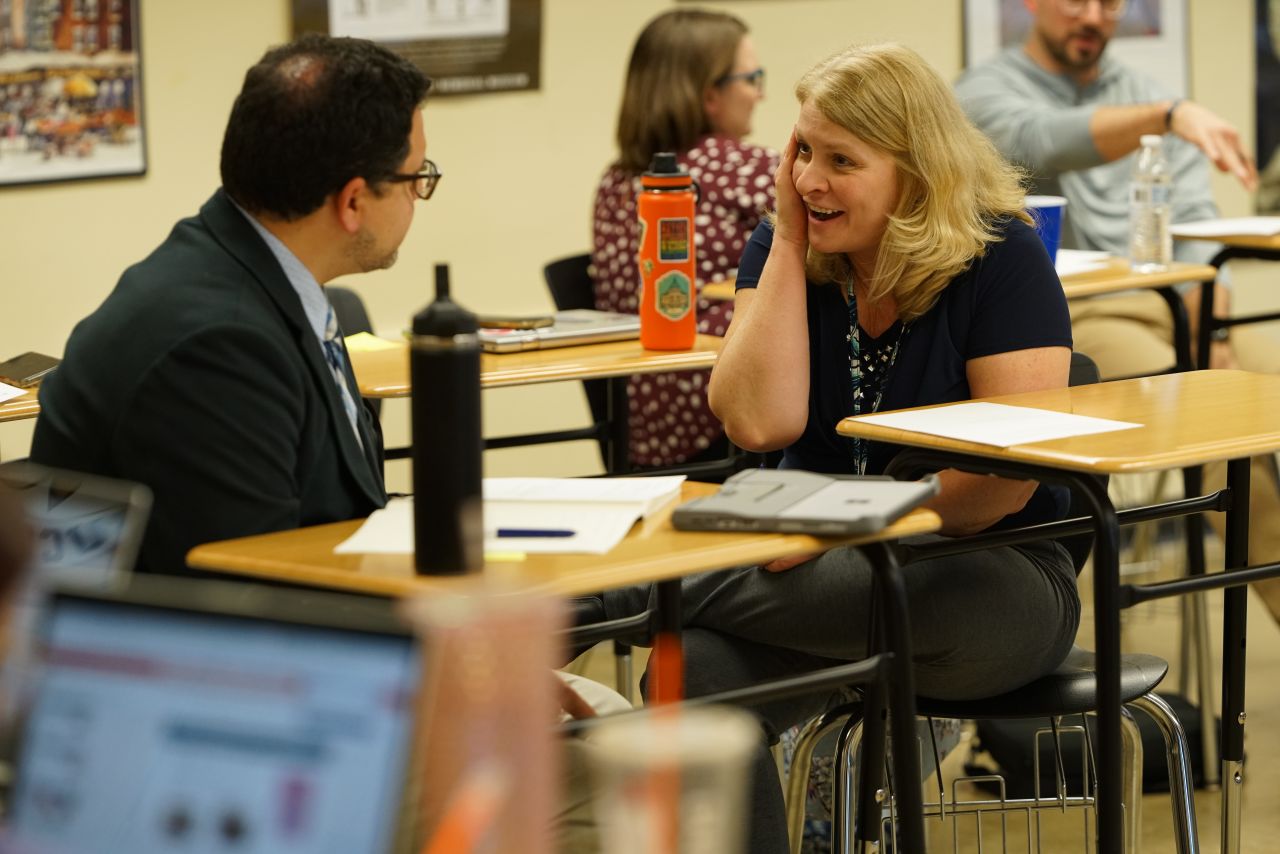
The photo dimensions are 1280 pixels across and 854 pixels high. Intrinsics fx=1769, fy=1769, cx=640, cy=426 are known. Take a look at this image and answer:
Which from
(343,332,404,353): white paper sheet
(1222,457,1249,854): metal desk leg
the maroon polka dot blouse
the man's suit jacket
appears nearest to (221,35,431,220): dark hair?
the man's suit jacket

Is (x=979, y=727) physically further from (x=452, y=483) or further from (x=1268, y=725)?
(x=452, y=483)

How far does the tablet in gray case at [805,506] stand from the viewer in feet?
5.45

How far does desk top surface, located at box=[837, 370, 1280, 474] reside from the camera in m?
1.92

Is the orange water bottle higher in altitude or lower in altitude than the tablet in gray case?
higher

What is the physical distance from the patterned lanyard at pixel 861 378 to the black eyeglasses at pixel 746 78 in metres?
1.39

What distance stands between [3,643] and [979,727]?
2616mm

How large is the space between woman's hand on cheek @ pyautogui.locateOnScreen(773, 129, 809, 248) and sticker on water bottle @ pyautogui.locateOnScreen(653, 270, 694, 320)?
0.43 m

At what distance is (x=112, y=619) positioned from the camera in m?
0.87

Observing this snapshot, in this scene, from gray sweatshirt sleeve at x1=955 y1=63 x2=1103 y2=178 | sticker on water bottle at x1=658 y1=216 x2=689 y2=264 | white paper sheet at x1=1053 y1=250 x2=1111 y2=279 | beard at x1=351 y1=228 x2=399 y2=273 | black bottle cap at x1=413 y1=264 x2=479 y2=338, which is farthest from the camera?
gray sweatshirt sleeve at x1=955 y1=63 x2=1103 y2=178

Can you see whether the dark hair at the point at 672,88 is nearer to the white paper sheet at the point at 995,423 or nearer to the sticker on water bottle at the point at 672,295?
the sticker on water bottle at the point at 672,295

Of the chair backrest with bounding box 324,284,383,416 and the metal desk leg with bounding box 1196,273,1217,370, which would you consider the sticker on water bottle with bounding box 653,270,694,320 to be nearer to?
the chair backrest with bounding box 324,284,383,416

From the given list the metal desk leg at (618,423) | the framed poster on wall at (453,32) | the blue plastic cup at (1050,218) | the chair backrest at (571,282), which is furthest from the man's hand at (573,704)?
the framed poster on wall at (453,32)

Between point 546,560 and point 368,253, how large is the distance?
0.61 meters

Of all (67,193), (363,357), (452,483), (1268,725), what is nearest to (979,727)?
(1268,725)
